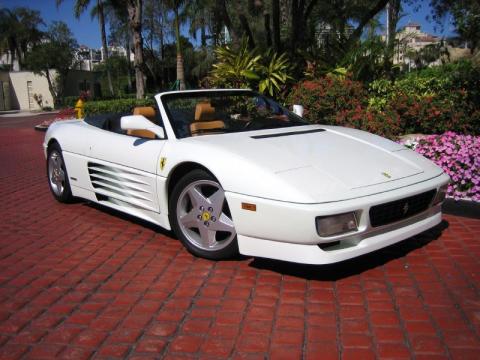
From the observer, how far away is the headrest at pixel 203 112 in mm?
4305

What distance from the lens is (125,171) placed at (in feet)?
14.2

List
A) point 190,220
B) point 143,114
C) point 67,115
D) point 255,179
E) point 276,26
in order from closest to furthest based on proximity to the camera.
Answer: point 255,179 → point 190,220 → point 143,114 → point 276,26 → point 67,115

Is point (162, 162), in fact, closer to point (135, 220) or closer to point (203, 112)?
point (203, 112)

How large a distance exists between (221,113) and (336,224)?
184 cm

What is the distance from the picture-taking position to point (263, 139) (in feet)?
12.7

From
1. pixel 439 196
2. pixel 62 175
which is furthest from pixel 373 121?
Answer: pixel 62 175

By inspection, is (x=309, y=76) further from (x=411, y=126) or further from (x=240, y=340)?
(x=240, y=340)

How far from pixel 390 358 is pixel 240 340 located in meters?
0.77

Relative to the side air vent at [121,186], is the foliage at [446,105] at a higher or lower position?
higher

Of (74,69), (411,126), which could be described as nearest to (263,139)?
(411,126)

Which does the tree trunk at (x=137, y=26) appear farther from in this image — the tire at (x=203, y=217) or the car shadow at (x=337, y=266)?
the car shadow at (x=337, y=266)

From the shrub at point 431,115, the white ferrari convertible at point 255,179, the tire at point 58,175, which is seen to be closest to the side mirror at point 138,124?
the white ferrari convertible at point 255,179

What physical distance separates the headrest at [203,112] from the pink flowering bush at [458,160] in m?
2.43

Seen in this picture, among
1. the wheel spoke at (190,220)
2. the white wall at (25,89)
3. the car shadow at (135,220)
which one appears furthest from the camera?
the white wall at (25,89)
